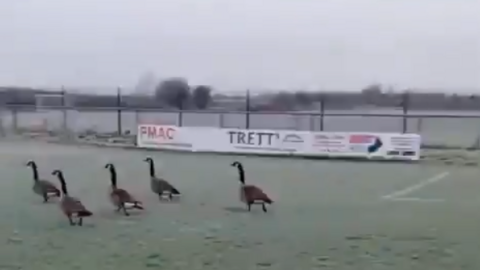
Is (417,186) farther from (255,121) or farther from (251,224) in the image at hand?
(255,121)

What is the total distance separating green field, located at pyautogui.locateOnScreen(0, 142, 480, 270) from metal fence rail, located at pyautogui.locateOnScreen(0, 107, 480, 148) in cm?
407

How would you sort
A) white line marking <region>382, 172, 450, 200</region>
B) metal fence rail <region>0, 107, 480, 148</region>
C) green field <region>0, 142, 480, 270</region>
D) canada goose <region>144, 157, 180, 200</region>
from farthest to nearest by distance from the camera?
1. metal fence rail <region>0, 107, 480, 148</region>
2. white line marking <region>382, 172, 450, 200</region>
3. canada goose <region>144, 157, 180, 200</region>
4. green field <region>0, 142, 480, 270</region>

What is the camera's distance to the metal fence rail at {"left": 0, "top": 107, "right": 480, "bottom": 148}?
54.3ft

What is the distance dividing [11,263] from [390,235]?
9.88ft

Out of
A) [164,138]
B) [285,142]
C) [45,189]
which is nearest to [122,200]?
[45,189]

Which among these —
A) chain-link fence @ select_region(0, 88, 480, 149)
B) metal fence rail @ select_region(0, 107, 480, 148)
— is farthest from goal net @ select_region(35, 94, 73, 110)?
metal fence rail @ select_region(0, 107, 480, 148)

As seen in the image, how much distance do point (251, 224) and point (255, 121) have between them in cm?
1060

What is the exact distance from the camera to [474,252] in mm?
5879

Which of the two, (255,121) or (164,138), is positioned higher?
(255,121)

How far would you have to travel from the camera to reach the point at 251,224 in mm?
7238

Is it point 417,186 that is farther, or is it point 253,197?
point 417,186

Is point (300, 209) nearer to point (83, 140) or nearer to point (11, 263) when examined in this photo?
point (11, 263)

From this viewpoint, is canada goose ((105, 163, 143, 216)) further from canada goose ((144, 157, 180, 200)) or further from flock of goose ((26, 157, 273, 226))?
canada goose ((144, 157, 180, 200))

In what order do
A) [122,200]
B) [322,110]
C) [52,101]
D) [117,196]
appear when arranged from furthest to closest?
[52,101] < [322,110] < [117,196] < [122,200]
